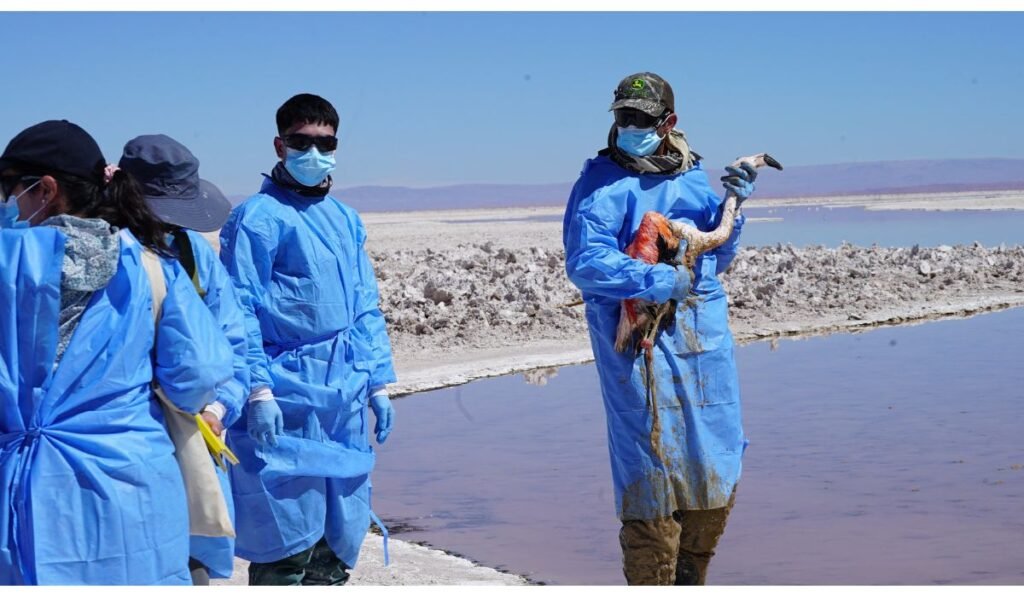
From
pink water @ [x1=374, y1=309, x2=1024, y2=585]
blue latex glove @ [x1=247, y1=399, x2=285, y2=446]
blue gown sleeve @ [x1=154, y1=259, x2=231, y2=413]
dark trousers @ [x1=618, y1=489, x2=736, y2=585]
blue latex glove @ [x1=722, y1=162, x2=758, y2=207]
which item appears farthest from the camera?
pink water @ [x1=374, y1=309, x2=1024, y2=585]

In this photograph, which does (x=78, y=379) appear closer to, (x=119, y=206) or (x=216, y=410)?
(x=119, y=206)

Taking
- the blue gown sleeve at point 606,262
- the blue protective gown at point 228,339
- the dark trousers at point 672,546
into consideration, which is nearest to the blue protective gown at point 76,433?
the blue protective gown at point 228,339

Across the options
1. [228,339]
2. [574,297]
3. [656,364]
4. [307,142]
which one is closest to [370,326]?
[307,142]

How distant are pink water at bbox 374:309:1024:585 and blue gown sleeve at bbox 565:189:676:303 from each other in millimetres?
1864

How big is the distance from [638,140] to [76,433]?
8.03ft

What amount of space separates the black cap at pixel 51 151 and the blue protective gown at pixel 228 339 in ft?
2.26

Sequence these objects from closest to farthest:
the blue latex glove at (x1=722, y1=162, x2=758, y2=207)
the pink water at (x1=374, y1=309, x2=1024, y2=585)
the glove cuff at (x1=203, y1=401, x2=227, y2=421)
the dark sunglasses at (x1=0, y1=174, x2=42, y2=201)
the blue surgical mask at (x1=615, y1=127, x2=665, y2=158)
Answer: the dark sunglasses at (x1=0, y1=174, x2=42, y2=201), the glove cuff at (x1=203, y1=401, x2=227, y2=421), the blue surgical mask at (x1=615, y1=127, x2=665, y2=158), the blue latex glove at (x1=722, y1=162, x2=758, y2=207), the pink water at (x1=374, y1=309, x2=1024, y2=585)

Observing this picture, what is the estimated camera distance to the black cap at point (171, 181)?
3904 mm

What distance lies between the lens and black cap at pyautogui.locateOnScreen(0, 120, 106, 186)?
3.12 metres

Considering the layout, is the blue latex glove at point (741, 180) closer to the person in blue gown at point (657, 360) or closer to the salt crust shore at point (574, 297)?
the person in blue gown at point (657, 360)

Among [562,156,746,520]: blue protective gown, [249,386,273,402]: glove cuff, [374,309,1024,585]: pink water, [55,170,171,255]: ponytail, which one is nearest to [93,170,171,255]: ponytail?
[55,170,171,255]: ponytail

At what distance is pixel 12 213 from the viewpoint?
10.4 feet

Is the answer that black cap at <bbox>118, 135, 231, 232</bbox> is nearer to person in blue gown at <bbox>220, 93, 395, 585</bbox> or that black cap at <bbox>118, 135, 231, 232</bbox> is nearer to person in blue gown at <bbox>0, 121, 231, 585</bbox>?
person in blue gown at <bbox>0, 121, 231, 585</bbox>

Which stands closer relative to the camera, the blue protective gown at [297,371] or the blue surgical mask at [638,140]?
the blue protective gown at [297,371]
